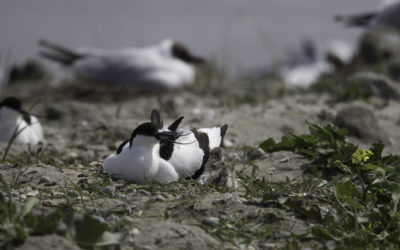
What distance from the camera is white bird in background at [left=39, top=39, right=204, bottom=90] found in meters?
7.35

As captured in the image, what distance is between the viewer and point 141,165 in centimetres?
313

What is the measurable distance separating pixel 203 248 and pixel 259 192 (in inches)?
31.0

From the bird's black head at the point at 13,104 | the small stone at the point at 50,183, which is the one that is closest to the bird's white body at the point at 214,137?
the small stone at the point at 50,183

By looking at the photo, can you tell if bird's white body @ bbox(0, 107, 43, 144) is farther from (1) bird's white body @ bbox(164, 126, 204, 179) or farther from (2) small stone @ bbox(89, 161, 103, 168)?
(1) bird's white body @ bbox(164, 126, 204, 179)

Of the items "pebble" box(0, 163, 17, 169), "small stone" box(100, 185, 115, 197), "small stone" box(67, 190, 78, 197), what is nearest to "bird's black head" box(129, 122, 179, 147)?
"small stone" box(100, 185, 115, 197)

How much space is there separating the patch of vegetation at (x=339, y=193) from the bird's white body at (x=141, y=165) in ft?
1.61

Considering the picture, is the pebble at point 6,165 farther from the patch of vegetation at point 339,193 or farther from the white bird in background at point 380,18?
the white bird in background at point 380,18

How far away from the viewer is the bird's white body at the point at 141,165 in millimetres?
3133

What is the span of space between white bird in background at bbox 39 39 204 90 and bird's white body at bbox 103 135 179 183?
4.06m

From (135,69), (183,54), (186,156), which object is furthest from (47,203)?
(183,54)

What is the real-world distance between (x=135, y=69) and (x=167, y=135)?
14.1ft

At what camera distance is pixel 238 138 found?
4.68 metres

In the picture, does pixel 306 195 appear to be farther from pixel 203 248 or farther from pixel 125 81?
pixel 125 81

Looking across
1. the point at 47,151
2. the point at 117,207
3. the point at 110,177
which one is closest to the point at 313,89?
the point at 47,151
